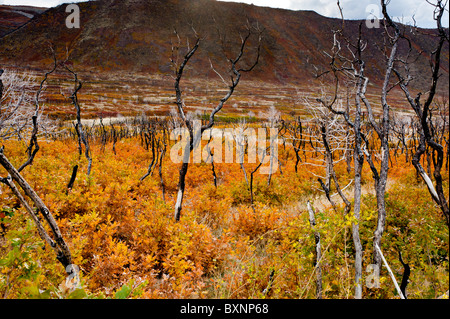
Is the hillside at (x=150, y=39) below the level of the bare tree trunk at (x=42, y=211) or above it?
above

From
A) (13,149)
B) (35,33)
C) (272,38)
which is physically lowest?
(13,149)

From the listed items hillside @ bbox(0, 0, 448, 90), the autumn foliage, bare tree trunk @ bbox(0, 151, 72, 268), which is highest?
hillside @ bbox(0, 0, 448, 90)

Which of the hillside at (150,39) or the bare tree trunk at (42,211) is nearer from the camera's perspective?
the bare tree trunk at (42,211)

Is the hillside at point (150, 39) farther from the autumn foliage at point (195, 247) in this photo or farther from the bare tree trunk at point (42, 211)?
the bare tree trunk at point (42, 211)

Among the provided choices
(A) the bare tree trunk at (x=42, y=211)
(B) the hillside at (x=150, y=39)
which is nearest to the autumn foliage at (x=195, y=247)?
(A) the bare tree trunk at (x=42, y=211)

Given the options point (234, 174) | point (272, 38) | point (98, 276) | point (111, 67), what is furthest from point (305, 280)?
point (272, 38)

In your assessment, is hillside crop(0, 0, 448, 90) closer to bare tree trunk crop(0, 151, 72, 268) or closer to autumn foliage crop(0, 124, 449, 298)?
autumn foliage crop(0, 124, 449, 298)

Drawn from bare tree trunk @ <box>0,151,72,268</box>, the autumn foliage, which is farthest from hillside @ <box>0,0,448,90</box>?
bare tree trunk @ <box>0,151,72,268</box>

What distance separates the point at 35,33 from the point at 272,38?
12741cm

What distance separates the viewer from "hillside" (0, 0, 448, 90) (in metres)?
106

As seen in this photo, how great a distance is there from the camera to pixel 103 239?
4.82 meters

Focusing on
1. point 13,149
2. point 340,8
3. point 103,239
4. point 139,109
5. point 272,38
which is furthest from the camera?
point 272,38

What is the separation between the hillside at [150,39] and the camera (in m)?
106
